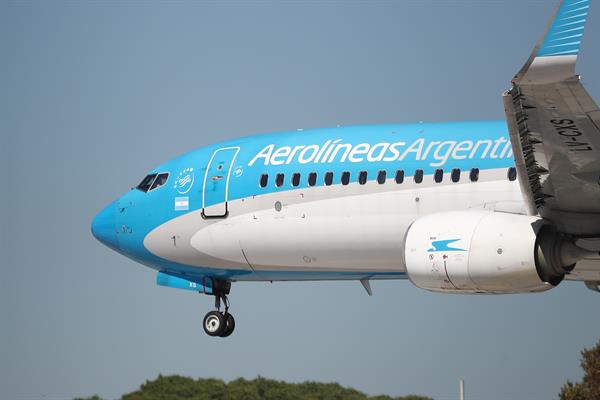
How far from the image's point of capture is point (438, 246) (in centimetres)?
2261

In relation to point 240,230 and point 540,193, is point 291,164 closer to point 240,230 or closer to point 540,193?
point 240,230

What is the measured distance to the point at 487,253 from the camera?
22141 mm

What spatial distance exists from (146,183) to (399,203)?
6.56 meters

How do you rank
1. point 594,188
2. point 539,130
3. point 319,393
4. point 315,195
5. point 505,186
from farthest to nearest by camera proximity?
point 319,393, point 315,195, point 505,186, point 594,188, point 539,130

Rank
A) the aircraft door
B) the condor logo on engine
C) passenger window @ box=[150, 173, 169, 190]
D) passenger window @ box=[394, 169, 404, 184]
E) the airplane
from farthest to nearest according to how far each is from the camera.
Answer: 1. passenger window @ box=[150, 173, 169, 190]
2. the aircraft door
3. passenger window @ box=[394, 169, 404, 184]
4. the condor logo on engine
5. the airplane

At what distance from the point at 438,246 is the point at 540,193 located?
5.92 feet

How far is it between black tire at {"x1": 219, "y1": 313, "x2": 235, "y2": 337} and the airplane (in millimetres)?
66

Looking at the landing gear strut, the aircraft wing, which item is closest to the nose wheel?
the landing gear strut

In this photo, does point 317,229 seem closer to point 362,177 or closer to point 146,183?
point 362,177

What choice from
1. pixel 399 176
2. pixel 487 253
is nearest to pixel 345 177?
pixel 399 176

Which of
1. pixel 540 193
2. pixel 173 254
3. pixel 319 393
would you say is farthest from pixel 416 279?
pixel 319 393

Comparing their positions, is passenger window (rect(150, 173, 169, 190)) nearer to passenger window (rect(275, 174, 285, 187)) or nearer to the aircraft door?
the aircraft door

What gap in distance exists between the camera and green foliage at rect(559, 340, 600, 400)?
4225cm

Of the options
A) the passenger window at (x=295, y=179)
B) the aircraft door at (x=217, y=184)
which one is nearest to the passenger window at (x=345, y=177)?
the passenger window at (x=295, y=179)
